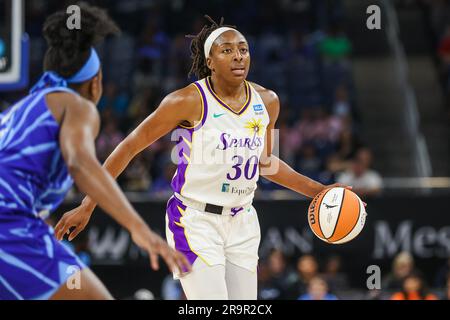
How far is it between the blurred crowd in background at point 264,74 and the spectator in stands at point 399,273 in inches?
46.3

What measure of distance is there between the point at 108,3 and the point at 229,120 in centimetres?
1196

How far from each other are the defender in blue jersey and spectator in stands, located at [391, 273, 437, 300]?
18.9 feet

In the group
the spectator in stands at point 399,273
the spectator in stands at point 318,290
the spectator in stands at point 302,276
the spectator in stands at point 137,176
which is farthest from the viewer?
the spectator in stands at point 137,176

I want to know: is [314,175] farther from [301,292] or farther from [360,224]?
[360,224]

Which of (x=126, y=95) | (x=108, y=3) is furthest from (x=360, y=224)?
(x=108, y=3)

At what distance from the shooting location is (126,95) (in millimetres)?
14438

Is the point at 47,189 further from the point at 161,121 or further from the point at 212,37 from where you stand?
the point at 212,37

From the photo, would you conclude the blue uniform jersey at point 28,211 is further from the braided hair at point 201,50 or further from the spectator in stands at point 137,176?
the spectator in stands at point 137,176

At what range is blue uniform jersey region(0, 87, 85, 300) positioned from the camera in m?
4.04

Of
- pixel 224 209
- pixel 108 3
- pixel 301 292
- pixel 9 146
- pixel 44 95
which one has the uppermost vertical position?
pixel 108 3

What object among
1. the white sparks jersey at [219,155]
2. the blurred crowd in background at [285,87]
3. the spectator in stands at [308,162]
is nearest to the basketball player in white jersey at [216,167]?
the white sparks jersey at [219,155]

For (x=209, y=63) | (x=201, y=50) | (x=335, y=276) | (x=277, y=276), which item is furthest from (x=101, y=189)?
(x=335, y=276)

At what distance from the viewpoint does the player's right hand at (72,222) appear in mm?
5273

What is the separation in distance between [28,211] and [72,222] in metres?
1.20
